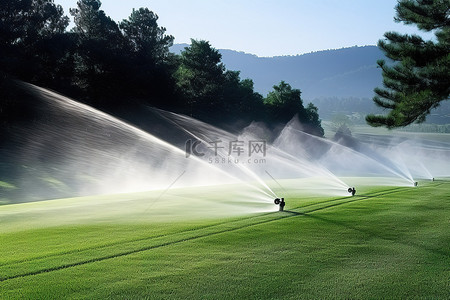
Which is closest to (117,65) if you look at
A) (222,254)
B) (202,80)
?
(202,80)

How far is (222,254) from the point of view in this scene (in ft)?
18.7

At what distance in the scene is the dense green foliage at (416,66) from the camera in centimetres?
1767

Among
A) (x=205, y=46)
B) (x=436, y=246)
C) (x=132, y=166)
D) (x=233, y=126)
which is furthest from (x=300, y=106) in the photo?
(x=436, y=246)

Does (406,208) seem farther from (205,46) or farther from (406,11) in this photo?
(205,46)

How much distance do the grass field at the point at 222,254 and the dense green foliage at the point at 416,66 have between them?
1010 centimetres

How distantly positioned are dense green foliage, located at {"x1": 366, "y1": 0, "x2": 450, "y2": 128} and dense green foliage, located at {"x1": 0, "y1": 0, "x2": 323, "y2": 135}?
→ 25620 millimetres

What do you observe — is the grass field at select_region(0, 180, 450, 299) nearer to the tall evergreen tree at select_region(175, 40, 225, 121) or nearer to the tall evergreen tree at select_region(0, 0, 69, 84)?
the tall evergreen tree at select_region(0, 0, 69, 84)

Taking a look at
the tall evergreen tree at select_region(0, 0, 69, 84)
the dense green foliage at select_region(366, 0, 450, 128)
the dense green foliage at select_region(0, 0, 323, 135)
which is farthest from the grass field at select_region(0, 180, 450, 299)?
the tall evergreen tree at select_region(0, 0, 69, 84)

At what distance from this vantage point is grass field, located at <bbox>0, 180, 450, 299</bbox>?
175 inches

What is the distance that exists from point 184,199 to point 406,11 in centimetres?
1515

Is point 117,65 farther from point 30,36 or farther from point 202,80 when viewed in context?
point 202,80

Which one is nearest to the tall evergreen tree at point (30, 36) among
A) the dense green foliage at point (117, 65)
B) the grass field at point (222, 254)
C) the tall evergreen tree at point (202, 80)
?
the dense green foliage at point (117, 65)

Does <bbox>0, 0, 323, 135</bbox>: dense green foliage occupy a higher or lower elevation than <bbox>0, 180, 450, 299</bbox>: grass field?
higher

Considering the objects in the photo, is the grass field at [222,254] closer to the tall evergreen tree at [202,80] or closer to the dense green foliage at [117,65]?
the dense green foliage at [117,65]
